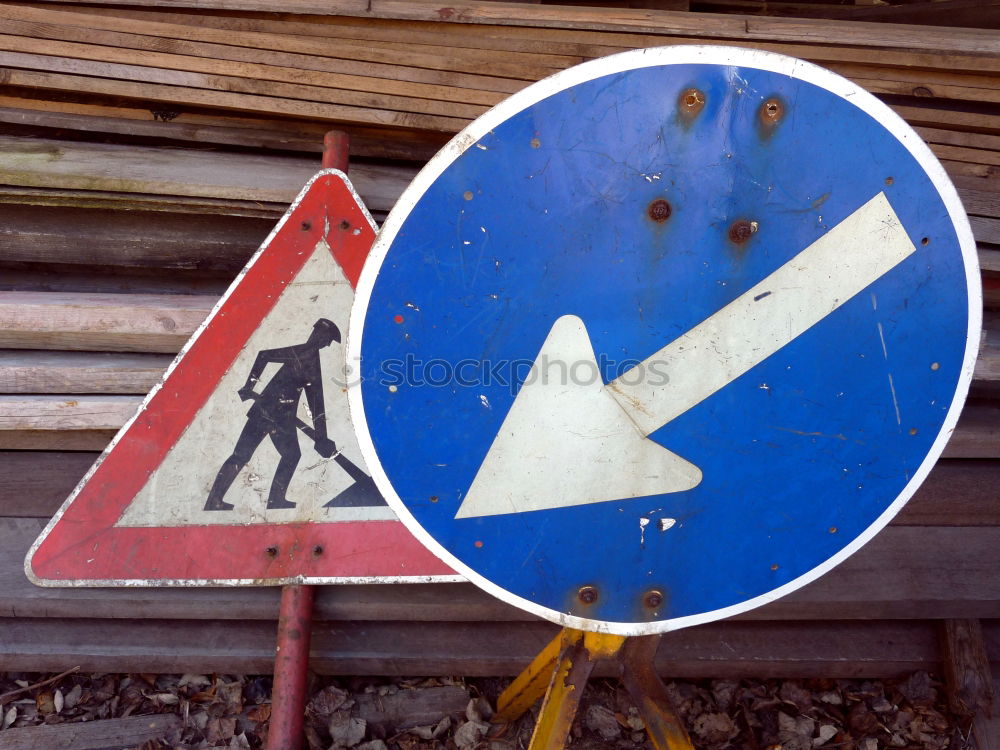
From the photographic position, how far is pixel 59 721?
187cm

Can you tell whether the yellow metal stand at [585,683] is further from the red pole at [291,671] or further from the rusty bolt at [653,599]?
the red pole at [291,671]

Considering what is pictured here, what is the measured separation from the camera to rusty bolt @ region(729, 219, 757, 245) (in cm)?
95

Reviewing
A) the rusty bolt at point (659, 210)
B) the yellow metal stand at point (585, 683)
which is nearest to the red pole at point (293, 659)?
the yellow metal stand at point (585, 683)

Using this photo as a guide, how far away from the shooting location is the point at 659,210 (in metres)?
0.95

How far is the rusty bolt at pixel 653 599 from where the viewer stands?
3.65ft

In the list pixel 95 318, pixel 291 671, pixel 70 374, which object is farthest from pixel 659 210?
pixel 70 374

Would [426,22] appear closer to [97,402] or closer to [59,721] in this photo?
[97,402]

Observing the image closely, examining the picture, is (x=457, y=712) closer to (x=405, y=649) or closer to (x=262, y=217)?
(x=405, y=649)

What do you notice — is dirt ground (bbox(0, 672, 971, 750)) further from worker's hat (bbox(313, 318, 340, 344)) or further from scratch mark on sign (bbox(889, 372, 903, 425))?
scratch mark on sign (bbox(889, 372, 903, 425))

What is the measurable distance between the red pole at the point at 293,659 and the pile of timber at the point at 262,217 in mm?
211

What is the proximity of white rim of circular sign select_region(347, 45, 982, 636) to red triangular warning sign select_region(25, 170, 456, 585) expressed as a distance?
0.49m

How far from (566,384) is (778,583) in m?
0.51

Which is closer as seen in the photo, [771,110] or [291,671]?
[771,110]

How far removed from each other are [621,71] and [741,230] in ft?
0.89
